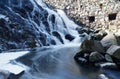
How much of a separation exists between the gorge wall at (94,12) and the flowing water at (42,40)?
585mm

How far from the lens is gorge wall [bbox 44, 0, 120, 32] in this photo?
15984 millimetres

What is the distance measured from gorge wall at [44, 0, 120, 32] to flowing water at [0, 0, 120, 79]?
585 millimetres

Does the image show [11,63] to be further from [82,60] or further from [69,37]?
[69,37]

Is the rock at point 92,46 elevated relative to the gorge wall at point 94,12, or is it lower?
lower

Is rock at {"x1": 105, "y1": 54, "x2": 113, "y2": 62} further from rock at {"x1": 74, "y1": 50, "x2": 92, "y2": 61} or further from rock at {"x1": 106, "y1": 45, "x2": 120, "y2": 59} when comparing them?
rock at {"x1": 74, "y1": 50, "x2": 92, "y2": 61}

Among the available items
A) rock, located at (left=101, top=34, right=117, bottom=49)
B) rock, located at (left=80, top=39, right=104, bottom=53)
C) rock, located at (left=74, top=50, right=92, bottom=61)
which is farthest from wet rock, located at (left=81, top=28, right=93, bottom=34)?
rock, located at (left=74, top=50, right=92, bottom=61)

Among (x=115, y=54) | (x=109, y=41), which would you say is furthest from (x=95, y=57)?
(x=109, y=41)

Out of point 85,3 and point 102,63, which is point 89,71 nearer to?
point 102,63

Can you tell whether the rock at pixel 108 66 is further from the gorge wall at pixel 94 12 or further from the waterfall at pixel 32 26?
the gorge wall at pixel 94 12

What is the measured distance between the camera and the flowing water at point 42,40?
991cm

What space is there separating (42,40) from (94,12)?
4344 millimetres

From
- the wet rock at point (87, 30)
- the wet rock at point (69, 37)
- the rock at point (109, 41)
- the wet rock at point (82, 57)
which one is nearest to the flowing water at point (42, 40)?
the wet rock at point (69, 37)

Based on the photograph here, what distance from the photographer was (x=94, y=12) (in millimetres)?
16719

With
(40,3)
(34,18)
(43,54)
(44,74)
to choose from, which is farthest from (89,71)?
(40,3)
